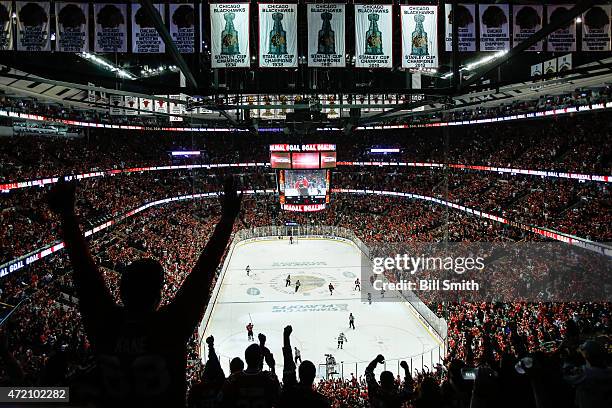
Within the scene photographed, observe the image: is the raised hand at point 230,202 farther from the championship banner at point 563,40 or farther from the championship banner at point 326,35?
the championship banner at point 563,40

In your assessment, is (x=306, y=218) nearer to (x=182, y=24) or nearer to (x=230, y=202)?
(x=182, y=24)

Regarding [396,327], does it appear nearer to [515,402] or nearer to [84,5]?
[84,5]

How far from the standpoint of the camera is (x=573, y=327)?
215 inches

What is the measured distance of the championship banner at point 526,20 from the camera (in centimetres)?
1220

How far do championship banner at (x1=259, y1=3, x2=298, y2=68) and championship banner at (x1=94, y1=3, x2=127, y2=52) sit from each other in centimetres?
334

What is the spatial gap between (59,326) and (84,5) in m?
10.0

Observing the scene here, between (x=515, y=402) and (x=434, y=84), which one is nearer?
(x=515, y=402)

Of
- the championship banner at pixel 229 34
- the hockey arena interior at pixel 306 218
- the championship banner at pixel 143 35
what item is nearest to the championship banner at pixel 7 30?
the hockey arena interior at pixel 306 218

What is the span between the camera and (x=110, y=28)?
11656mm

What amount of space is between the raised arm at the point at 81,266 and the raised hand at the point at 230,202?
0.62 m

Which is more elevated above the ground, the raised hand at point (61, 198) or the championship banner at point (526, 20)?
the championship banner at point (526, 20)

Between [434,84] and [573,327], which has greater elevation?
[434,84]

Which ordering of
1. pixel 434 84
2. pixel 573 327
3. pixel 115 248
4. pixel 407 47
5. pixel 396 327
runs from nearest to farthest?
pixel 573 327 → pixel 407 47 → pixel 396 327 → pixel 115 248 → pixel 434 84

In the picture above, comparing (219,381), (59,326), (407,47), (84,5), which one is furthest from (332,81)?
(219,381)
